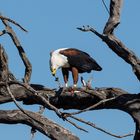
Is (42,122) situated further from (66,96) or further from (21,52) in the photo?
(21,52)

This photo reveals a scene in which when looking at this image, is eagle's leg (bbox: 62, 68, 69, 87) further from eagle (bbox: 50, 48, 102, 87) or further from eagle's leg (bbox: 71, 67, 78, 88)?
eagle's leg (bbox: 71, 67, 78, 88)

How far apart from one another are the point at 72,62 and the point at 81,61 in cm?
19

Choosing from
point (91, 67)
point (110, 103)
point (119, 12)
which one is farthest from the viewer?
point (91, 67)

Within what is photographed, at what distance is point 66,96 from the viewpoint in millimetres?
5613

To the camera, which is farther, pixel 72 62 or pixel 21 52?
pixel 72 62

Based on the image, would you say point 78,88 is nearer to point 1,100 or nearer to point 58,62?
point 1,100

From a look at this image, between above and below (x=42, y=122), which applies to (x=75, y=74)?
above

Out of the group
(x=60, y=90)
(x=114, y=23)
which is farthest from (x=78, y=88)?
(x=114, y=23)

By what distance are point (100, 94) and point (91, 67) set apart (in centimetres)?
115

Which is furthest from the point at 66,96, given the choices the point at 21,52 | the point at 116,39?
the point at 116,39

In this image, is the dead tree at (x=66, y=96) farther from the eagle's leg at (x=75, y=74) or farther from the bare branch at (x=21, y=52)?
the eagle's leg at (x=75, y=74)

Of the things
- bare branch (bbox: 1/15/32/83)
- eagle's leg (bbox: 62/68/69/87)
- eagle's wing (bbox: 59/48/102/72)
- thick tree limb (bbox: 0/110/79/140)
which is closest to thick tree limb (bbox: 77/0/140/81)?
thick tree limb (bbox: 0/110/79/140)

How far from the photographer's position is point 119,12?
462 centimetres

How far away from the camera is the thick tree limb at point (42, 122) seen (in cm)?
470
